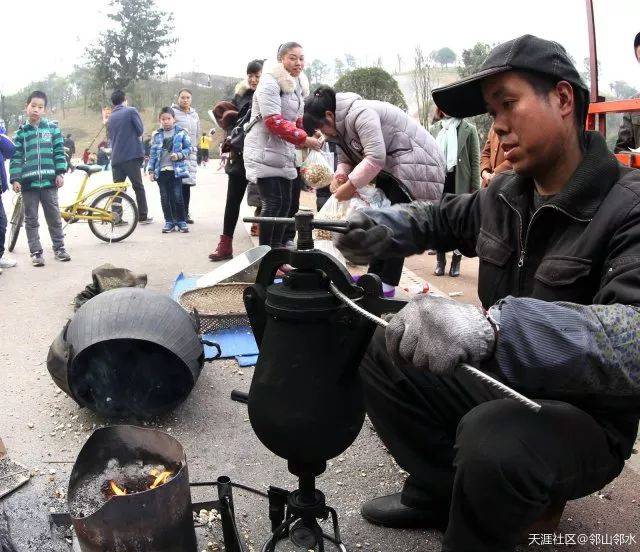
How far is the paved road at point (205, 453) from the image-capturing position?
220 cm

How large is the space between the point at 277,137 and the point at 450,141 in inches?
68.3

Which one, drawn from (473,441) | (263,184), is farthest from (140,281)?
(473,441)

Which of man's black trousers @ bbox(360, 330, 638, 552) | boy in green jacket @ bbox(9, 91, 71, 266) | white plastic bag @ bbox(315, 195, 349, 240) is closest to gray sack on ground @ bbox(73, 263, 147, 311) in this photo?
white plastic bag @ bbox(315, 195, 349, 240)

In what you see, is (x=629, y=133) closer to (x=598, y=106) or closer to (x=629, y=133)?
(x=629, y=133)

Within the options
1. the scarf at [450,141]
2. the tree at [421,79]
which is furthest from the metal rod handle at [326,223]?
the tree at [421,79]

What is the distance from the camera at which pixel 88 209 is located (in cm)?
820

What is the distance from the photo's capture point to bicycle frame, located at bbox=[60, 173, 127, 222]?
26.8 ft

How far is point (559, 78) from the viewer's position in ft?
5.77

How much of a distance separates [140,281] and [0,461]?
2.36 metres

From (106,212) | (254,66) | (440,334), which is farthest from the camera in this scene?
(106,212)

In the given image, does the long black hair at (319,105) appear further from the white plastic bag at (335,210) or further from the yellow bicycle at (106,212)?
the yellow bicycle at (106,212)

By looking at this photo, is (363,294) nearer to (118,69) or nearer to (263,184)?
(263,184)

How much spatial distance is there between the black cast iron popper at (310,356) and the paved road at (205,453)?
2.40ft

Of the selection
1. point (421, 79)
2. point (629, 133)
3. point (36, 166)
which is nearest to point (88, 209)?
point (36, 166)
